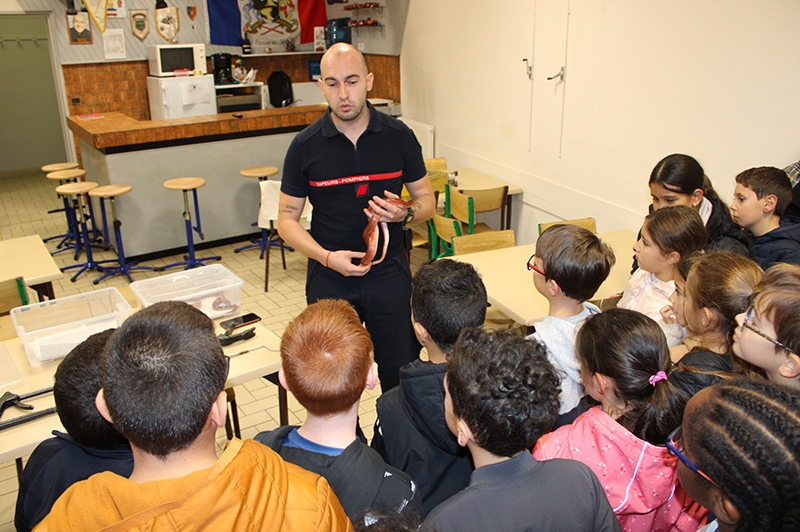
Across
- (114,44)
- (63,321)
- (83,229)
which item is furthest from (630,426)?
(114,44)

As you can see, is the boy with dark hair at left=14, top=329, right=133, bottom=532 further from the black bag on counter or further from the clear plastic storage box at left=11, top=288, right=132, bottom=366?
the black bag on counter

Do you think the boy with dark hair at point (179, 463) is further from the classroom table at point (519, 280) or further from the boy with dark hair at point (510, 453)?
the classroom table at point (519, 280)

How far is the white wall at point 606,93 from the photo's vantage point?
3453 millimetres

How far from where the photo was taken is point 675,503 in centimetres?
164

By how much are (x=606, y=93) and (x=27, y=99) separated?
847 centimetres

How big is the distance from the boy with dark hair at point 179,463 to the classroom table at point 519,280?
1934 mm

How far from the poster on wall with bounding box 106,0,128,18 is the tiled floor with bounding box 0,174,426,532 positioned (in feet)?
8.15

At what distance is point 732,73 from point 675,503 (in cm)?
284

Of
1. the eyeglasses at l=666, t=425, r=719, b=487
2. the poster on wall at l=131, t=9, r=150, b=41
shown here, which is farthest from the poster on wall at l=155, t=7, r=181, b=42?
the eyeglasses at l=666, t=425, r=719, b=487

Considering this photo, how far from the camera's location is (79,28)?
24.8ft

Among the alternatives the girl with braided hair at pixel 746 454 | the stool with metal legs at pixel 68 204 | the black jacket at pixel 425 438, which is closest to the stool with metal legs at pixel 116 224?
the stool with metal legs at pixel 68 204

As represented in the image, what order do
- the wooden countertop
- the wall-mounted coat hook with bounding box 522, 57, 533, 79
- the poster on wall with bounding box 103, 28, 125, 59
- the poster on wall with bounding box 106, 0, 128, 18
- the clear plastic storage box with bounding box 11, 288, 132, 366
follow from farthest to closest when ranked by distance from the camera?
the poster on wall with bounding box 103, 28, 125, 59 < the poster on wall with bounding box 106, 0, 128, 18 < the wooden countertop < the wall-mounted coat hook with bounding box 522, 57, 533, 79 < the clear plastic storage box with bounding box 11, 288, 132, 366

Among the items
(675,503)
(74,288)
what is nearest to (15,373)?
(675,503)

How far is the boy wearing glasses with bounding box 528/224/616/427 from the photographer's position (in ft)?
6.68
